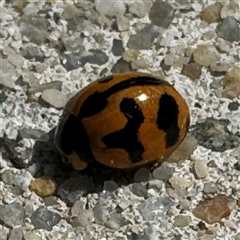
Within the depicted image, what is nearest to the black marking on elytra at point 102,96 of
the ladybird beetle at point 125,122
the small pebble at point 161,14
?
the ladybird beetle at point 125,122

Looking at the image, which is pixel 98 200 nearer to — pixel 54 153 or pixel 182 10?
pixel 54 153

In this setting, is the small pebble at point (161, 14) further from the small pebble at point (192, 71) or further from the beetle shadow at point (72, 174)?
the beetle shadow at point (72, 174)

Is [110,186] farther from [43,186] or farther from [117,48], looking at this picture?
[117,48]

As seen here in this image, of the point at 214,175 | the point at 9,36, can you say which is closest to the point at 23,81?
the point at 9,36

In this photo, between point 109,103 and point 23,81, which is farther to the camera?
point 23,81

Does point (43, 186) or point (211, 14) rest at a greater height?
point (211, 14)

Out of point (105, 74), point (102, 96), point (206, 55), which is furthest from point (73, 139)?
point (206, 55)
